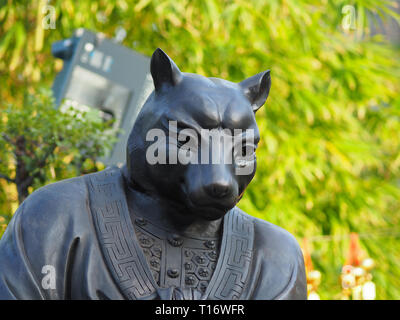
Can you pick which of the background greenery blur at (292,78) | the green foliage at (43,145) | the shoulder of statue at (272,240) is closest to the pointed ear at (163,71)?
the shoulder of statue at (272,240)

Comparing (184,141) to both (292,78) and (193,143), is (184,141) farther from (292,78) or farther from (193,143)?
(292,78)

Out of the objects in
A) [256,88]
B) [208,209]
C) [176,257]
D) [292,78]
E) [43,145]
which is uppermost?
[292,78]

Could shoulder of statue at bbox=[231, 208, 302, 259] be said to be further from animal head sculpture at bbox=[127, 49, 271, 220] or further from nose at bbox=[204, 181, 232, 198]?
nose at bbox=[204, 181, 232, 198]

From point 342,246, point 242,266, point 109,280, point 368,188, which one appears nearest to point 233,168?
point 242,266

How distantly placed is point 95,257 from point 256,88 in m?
0.64

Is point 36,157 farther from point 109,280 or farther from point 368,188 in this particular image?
point 368,188

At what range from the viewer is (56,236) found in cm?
167

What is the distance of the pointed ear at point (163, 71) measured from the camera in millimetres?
1734

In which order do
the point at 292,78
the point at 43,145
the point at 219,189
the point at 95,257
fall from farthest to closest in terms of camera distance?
the point at 292,78 < the point at 43,145 < the point at 95,257 < the point at 219,189

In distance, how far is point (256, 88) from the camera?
1822mm

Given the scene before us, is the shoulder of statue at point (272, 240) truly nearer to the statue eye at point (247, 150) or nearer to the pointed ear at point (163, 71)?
the statue eye at point (247, 150)

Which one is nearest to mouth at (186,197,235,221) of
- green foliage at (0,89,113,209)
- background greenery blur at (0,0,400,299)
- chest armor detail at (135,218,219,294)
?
chest armor detail at (135,218,219,294)

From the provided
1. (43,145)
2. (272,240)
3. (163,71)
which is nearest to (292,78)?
(43,145)

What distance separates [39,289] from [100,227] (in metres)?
0.22
